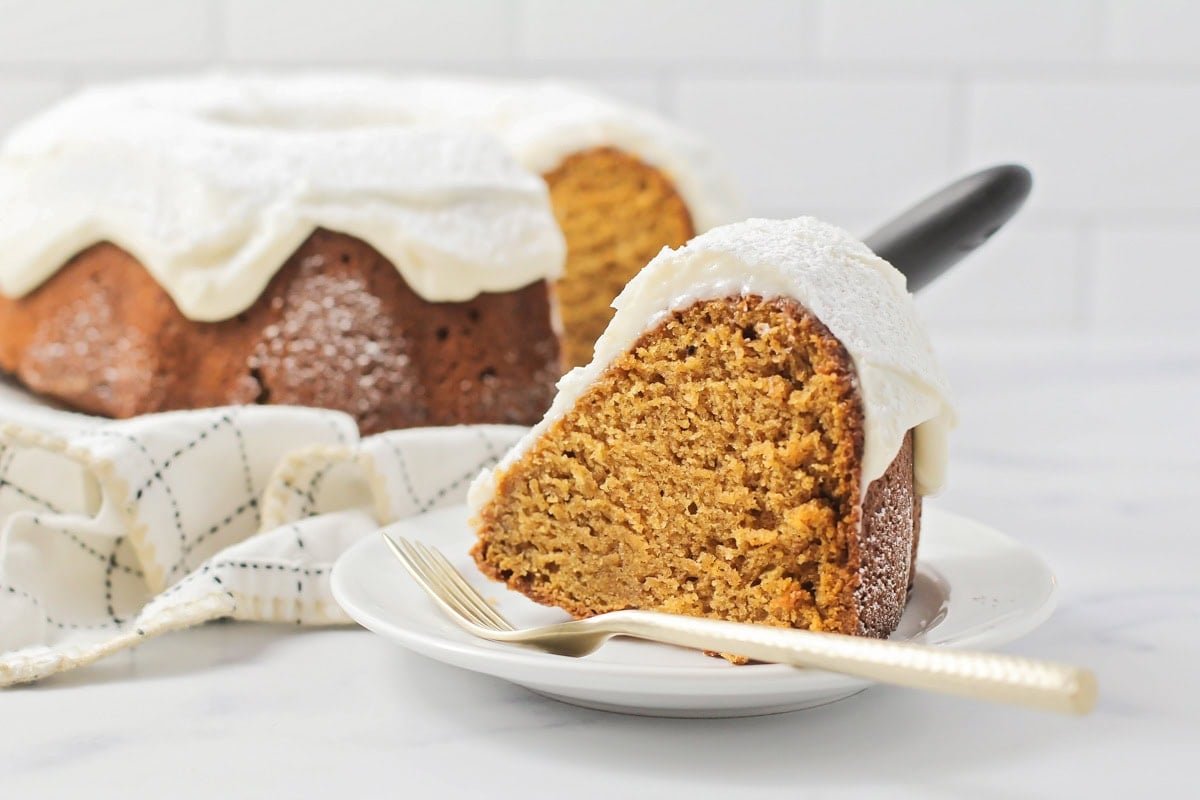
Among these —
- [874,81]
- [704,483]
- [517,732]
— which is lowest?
[517,732]

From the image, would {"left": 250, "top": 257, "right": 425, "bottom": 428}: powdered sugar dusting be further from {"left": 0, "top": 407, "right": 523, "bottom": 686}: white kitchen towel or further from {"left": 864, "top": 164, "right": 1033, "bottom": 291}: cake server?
{"left": 864, "top": 164, "right": 1033, "bottom": 291}: cake server

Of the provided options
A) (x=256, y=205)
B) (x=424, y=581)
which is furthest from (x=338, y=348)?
(x=424, y=581)

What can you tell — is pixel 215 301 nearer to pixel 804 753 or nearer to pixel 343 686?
pixel 343 686

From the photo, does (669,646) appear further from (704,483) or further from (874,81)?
(874,81)

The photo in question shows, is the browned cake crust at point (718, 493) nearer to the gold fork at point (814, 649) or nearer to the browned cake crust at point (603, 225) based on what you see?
the gold fork at point (814, 649)

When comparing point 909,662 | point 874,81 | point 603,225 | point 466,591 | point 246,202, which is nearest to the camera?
point 909,662

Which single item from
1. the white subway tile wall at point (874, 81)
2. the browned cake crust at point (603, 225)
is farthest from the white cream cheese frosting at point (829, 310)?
the white subway tile wall at point (874, 81)
